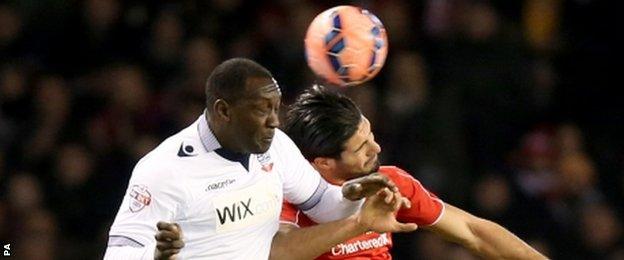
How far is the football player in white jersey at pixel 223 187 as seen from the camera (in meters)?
5.11

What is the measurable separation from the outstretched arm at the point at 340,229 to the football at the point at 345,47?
42.4 inches

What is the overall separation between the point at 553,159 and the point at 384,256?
11.3ft

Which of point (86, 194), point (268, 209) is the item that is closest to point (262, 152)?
point (268, 209)

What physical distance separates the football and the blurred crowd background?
2.11 meters

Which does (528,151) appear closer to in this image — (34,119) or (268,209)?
(34,119)

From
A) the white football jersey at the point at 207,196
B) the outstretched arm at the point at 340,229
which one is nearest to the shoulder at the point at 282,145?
the white football jersey at the point at 207,196

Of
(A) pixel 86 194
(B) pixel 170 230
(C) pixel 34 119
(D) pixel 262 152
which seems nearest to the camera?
(B) pixel 170 230

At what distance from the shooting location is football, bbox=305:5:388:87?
254 inches

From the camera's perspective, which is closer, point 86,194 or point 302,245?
point 302,245

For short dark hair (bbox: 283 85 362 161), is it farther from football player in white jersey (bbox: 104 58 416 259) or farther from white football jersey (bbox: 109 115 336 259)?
football player in white jersey (bbox: 104 58 416 259)

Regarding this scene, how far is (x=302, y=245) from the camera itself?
5430 mm

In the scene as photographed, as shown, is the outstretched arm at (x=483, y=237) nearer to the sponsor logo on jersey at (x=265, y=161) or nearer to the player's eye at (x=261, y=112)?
the sponsor logo on jersey at (x=265, y=161)

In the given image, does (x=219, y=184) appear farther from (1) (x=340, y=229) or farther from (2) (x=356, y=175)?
(2) (x=356, y=175)

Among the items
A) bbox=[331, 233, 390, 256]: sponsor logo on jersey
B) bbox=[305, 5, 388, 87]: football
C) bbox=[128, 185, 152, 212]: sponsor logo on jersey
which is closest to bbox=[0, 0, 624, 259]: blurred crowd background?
bbox=[305, 5, 388, 87]: football
